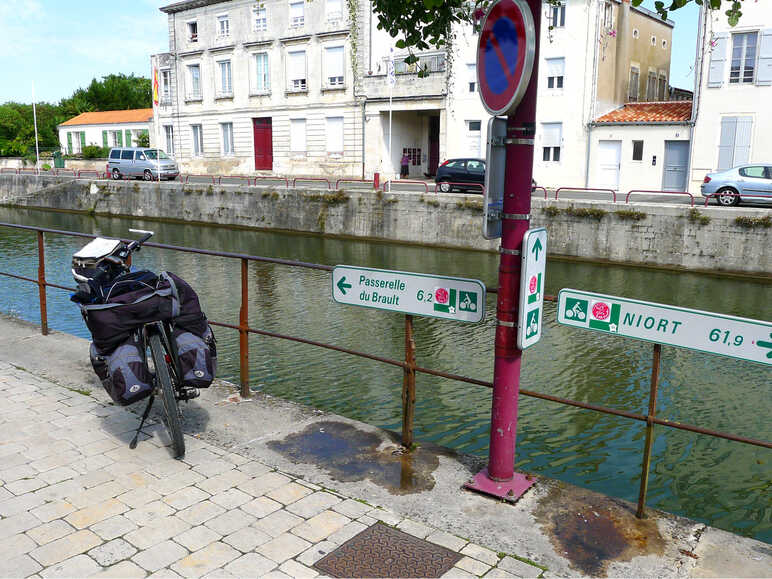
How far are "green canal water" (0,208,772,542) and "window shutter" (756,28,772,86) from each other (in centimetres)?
972

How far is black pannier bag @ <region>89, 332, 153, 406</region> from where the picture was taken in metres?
4.27

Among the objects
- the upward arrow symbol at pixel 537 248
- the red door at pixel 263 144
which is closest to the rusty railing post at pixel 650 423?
the upward arrow symbol at pixel 537 248

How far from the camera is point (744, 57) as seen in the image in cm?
2423

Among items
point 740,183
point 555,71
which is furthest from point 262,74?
point 740,183

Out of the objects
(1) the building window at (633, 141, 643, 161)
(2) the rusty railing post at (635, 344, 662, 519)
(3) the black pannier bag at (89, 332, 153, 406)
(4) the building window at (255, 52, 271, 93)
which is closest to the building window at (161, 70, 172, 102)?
(4) the building window at (255, 52, 271, 93)

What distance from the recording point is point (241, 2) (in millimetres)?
38281

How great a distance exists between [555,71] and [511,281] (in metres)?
26.6

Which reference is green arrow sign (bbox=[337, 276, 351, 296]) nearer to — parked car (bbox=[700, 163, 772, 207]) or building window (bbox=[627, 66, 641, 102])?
parked car (bbox=[700, 163, 772, 207])

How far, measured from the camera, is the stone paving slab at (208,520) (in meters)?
3.42

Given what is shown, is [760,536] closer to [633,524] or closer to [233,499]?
[633,524]

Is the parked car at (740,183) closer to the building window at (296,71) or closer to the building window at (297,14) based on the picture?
the building window at (296,71)

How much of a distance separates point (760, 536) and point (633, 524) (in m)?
2.61

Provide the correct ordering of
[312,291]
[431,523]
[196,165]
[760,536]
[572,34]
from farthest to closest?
1. [196,165]
2. [572,34]
3. [312,291]
4. [760,536]
5. [431,523]

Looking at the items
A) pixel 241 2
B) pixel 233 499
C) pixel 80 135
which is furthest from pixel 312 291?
pixel 80 135
